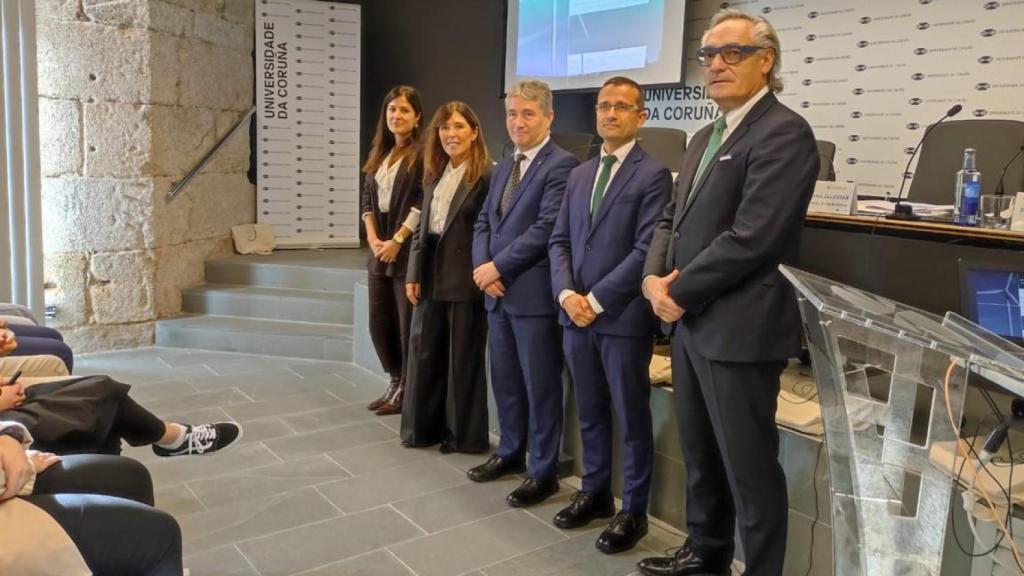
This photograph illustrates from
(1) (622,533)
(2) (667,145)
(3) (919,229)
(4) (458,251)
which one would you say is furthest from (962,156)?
(1) (622,533)

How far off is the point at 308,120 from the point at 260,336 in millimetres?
2169

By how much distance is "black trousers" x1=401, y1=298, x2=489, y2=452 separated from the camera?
3.38 m

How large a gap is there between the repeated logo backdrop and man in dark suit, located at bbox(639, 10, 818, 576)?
9.72 ft

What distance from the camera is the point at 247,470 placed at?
326 cm

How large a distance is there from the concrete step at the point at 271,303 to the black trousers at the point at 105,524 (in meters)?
3.50

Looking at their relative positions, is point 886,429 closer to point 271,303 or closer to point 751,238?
point 751,238

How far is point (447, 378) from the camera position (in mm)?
3506

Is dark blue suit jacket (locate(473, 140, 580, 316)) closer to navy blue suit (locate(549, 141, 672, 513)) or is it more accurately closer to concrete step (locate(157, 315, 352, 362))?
navy blue suit (locate(549, 141, 672, 513))

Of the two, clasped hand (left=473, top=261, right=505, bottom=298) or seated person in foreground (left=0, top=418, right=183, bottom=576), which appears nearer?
seated person in foreground (left=0, top=418, right=183, bottom=576)

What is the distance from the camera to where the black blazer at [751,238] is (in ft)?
6.57

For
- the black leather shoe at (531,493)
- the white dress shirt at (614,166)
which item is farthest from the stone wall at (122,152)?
the white dress shirt at (614,166)

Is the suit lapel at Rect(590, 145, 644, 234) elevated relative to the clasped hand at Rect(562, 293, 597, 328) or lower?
elevated

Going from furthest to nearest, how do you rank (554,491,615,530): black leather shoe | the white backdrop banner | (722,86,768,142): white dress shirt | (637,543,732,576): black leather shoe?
the white backdrop banner → (554,491,615,530): black leather shoe → (637,543,732,576): black leather shoe → (722,86,768,142): white dress shirt

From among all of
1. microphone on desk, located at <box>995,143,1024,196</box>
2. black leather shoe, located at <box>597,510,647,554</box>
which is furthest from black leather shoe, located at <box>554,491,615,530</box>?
microphone on desk, located at <box>995,143,1024,196</box>
